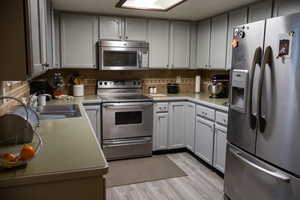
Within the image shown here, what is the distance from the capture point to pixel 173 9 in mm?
3246

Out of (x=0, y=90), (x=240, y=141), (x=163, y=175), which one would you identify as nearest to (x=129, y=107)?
(x=163, y=175)

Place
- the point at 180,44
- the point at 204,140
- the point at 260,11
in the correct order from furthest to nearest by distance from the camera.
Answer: the point at 180,44
the point at 204,140
the point at 260,11

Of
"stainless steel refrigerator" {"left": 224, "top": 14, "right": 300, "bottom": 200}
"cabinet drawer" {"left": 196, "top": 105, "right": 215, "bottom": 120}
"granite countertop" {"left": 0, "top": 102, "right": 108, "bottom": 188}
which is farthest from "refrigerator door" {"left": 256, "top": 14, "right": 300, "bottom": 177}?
"granite countertop" {"left": 0, "top": 102, "right": 108, "bottom": 188}

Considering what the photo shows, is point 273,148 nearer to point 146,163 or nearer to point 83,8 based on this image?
point 146,163

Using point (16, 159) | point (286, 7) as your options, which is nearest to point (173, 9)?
point (286, 7)

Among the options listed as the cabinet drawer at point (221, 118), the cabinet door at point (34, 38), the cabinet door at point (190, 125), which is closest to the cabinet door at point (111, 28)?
the cabinet door at point (190, 125)

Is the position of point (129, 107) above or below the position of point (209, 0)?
below

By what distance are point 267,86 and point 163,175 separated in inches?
70.8

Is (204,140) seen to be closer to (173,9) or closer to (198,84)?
(198,84)

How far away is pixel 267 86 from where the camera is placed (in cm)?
187

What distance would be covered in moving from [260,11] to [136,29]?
178 cm

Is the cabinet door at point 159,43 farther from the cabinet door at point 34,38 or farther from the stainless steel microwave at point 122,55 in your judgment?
the cabinet door at point 34,38

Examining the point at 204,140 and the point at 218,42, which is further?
the point at 218,42

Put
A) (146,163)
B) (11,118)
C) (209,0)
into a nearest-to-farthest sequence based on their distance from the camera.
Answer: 1. (11,118)
2. (209,0)
3. (146,163)
